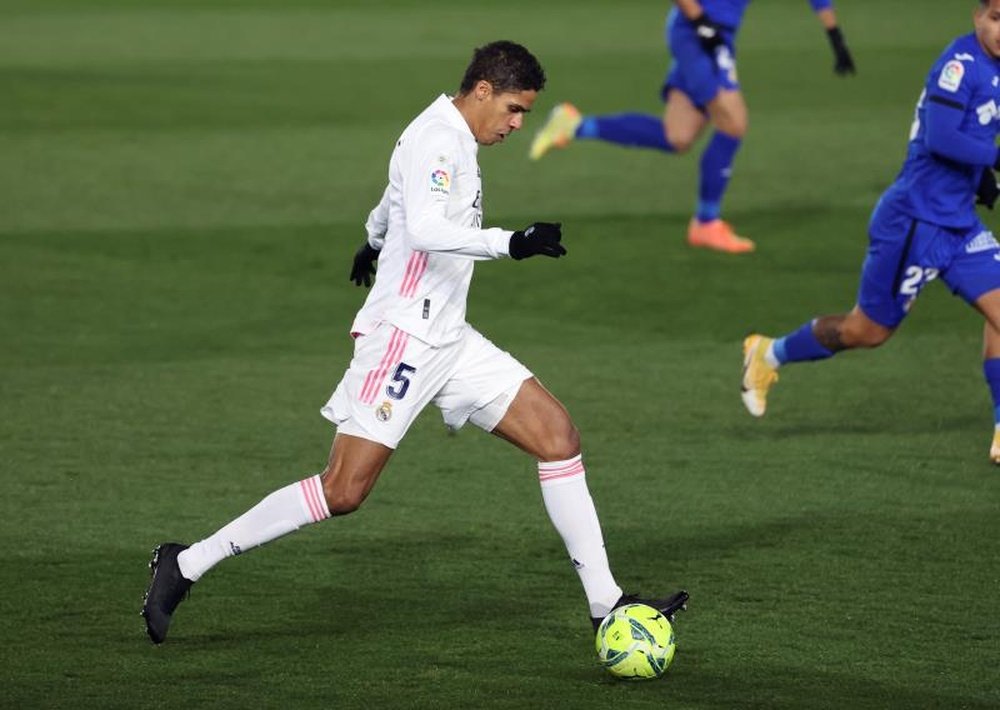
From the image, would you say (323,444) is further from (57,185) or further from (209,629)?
(57,185)

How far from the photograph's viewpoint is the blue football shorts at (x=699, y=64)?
12.3 meters

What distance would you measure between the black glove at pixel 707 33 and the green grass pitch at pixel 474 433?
4.12 feet

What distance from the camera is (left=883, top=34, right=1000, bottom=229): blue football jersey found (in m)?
7.79

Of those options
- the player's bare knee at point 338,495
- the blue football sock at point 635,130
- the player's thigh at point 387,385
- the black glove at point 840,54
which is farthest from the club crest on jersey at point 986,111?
the black glove at point 840,54

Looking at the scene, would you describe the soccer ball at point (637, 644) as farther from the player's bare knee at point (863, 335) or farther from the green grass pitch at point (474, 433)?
the player's bare knee at point (863, 335)

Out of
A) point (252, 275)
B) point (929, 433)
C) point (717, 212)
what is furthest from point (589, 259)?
point (929, 433)

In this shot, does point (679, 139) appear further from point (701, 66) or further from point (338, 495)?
point (338, 495)

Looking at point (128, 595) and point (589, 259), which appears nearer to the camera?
point (128, 595)

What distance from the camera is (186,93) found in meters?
17.9

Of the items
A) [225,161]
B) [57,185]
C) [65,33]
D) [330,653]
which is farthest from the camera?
[65,33]

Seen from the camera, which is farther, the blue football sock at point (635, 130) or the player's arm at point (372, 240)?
the blue football sock at point (635, 130)

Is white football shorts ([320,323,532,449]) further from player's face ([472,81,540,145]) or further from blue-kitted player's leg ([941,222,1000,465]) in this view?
blue-kitted player's leg ([941,222,1000,465])

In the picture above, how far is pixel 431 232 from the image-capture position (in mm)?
5867

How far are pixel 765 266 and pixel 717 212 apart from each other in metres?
0.66
